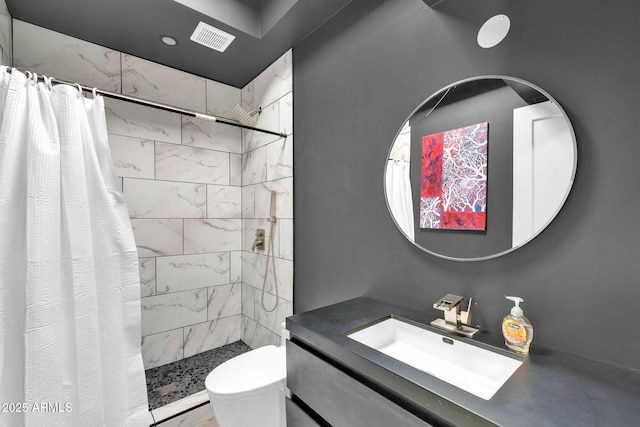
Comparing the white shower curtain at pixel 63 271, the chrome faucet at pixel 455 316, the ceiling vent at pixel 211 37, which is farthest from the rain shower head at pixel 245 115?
the chrome faucet at pixel 455 316

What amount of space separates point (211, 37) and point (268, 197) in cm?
116

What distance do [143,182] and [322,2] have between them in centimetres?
175

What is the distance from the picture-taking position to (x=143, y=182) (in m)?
2.14

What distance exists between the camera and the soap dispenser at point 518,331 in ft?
2.81

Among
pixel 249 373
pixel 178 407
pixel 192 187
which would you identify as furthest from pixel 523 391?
pixel 192 187

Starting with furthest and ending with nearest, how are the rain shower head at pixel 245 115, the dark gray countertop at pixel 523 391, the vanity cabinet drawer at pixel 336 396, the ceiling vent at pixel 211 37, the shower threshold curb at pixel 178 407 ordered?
the rain shower head at pixel 245 115 → the ceiling vent at pixel 211 37 → the shower threshold curb at pixel 178 407 → the vanity cabinet drawer at pixel 336 396 → the dark gray countertop at pixel 523 391

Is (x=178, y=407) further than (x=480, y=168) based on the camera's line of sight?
Yes

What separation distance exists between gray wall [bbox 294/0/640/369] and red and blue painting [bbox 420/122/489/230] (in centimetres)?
17

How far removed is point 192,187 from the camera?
2354 millimetres

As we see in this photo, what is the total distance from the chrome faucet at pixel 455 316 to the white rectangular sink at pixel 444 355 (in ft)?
0.16

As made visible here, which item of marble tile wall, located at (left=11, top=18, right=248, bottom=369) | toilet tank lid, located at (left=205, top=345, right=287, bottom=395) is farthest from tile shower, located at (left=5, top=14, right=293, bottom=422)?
toilet tank lid, located at (left=205, top=345, right=287, bottom=395)

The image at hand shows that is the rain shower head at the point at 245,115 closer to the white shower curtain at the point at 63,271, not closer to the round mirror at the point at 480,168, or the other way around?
the white shower curtain at the point at 63,271

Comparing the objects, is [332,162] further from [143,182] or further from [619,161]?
[143,182]

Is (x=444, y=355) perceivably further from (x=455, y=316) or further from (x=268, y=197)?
(x=268, y=197)
